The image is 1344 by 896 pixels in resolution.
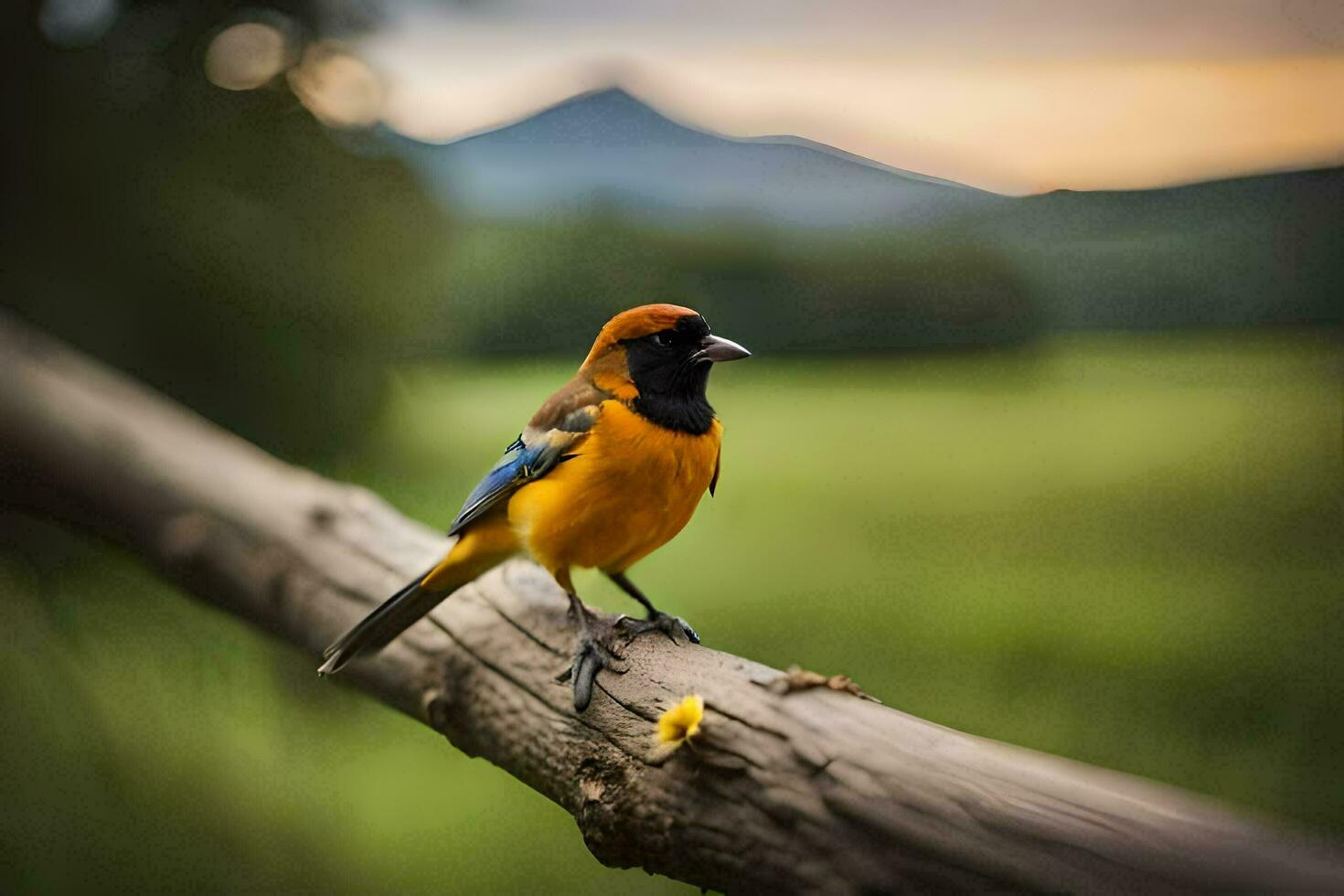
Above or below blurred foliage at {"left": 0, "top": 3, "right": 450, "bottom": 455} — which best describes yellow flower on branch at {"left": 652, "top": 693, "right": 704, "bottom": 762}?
below

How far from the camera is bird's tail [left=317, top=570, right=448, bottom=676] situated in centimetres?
139

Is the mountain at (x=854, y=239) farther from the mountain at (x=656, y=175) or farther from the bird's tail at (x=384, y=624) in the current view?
the bird's tail at (x=384, y=624)

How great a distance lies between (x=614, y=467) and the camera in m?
1.20

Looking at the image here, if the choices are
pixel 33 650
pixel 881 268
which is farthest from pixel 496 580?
pixel 33 650

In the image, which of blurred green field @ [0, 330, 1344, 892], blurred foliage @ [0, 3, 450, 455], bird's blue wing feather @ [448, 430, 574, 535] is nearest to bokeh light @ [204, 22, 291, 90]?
blurred foliage @ [0, 3, 450, 455]

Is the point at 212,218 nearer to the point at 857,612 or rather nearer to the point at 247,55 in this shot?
the point at 247,55

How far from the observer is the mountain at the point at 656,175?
161 cm

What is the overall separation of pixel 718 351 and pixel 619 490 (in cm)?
20

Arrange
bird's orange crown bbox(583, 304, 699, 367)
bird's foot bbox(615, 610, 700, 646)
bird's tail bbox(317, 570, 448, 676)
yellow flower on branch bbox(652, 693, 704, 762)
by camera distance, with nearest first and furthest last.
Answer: yellow flower on branch bbox(652, 693, 704, 762), bird's orange crown bbox(583, 304, 699, 367), bird's foot bbox(615, 610, 700, 646), bird's tail bbox(317, 570, 448, 676)

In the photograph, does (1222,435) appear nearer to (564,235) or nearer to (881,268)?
(881,268)

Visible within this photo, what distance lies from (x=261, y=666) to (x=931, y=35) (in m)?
1.71

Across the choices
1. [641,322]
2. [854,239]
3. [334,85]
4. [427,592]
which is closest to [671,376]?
[641,322]

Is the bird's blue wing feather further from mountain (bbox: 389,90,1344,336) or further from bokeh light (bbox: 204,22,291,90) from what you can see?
bokeh light (bbox: 204,22,291,90)

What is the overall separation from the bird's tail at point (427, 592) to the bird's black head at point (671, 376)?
26cm
